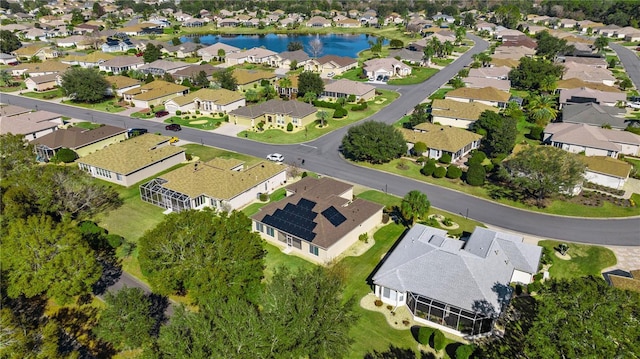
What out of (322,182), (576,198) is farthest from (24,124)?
(576,198)

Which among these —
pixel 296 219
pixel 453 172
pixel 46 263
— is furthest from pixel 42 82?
pixel 453 172

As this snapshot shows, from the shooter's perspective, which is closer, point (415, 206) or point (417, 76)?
point (415, 206)

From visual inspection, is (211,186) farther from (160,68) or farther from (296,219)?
(160,68)

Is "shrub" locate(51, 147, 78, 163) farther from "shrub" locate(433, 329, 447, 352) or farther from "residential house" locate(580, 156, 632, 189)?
"residential house" locate(580, 156, 632, 189)

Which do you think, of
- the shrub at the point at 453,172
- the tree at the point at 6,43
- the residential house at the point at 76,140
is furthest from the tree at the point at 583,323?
the tree at the point at 6,43

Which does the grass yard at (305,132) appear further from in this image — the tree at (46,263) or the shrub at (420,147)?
the tree at (46,263)

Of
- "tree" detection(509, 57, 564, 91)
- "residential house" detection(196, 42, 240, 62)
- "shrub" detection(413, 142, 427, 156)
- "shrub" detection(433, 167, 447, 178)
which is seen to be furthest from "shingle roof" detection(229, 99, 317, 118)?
"residential house" detection(196, 42, 240, 62)

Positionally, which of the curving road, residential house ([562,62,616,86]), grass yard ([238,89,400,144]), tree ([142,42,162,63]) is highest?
tree ([142,42,162,63])
